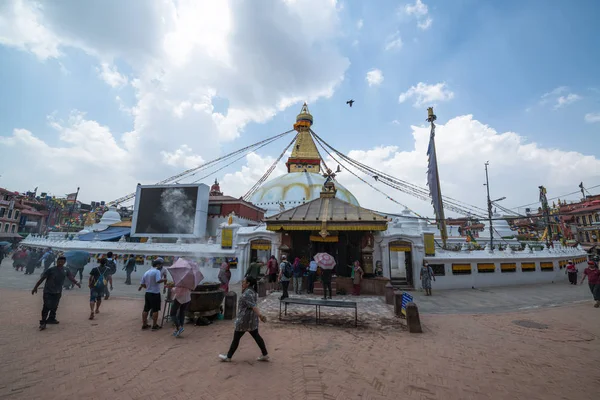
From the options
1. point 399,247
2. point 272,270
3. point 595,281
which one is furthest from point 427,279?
point 272,270

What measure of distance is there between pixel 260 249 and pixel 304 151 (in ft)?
86.4

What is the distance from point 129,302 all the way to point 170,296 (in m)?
3.89

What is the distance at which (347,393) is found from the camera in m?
4.04

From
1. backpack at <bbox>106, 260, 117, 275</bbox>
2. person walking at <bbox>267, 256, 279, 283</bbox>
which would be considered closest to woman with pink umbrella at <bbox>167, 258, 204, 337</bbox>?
backpack at <bbox>106, 260, 117, 275</bbox>

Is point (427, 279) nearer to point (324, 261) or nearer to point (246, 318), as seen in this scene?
point (324, 261)

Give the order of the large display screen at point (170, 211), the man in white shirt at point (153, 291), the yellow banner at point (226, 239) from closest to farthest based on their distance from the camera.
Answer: the man in white shirt at point (153, 291) → the yellow banner at point (226, 239) → the large display screen at point (170, 211)

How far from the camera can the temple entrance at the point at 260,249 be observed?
15.2 meters

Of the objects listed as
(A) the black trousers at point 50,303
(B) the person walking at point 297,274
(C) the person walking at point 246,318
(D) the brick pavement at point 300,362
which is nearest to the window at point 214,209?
(B) the person walking at point 297,274

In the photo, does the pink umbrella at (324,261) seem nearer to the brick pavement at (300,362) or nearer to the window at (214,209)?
the brick pavement at (300,362)

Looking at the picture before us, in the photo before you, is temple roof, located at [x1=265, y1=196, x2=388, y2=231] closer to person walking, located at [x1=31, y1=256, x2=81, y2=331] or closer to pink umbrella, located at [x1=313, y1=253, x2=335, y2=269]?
pink umbrella, located at [x1=313, y1=253, x2=335, y2=269]

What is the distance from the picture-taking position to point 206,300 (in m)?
7.53

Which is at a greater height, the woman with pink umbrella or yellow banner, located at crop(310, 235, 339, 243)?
yellow banner, located at crop(310, 235, 339, 243)

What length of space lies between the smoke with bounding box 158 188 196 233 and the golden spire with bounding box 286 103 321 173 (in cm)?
2096

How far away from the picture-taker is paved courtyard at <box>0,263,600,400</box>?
410 centimetres
